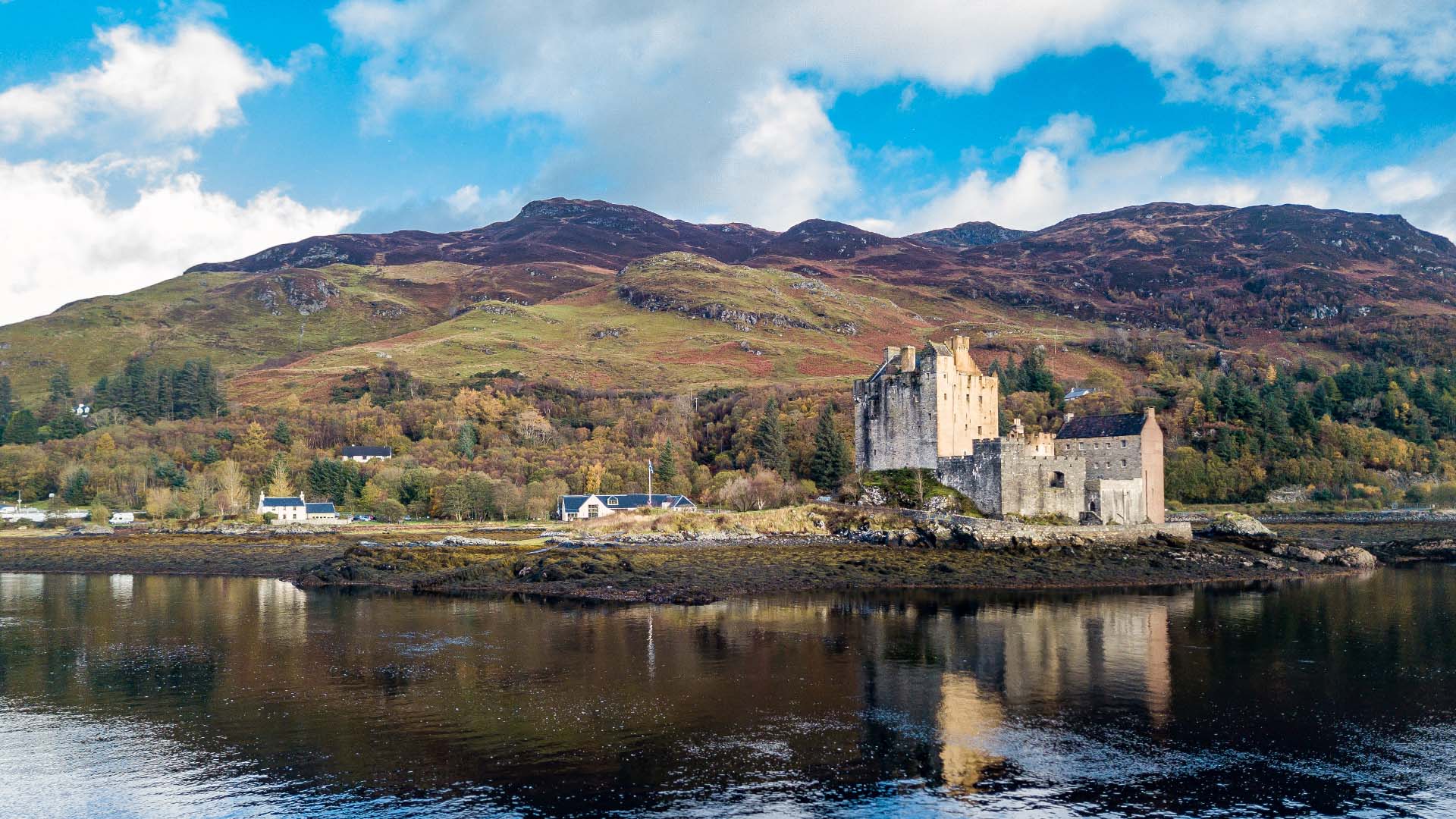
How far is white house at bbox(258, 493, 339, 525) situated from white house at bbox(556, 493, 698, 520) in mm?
17607

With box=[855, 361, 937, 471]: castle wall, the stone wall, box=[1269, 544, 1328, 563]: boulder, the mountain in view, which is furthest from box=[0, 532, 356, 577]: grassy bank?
the mountain

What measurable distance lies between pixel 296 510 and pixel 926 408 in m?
49.6

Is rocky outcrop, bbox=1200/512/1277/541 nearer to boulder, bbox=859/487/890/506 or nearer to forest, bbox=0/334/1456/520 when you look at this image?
boulder, bbox=859/487/890/506

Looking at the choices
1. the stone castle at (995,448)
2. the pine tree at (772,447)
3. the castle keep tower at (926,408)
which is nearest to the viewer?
the stone castle at (995,448)

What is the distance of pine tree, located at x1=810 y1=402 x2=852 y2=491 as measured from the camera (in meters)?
68.1

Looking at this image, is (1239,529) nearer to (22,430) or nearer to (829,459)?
(829,459)

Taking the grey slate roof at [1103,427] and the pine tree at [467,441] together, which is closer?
the grey slate roof at [1103,427]

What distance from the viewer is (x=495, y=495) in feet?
238

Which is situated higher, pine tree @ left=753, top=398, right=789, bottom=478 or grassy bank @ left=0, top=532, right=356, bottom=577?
pine tree @ left=753, top=398, right=789, bottom=478

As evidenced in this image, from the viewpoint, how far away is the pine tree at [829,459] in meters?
68.1

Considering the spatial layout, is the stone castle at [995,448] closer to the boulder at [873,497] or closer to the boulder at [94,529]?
the boulder at [873,497]

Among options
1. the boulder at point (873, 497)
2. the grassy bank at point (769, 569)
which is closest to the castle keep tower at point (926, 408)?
the boulder at point (873, 497)

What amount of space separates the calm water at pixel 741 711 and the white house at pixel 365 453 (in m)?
49.2

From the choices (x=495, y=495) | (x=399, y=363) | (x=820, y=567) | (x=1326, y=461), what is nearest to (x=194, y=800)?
(x=820, y=567)
